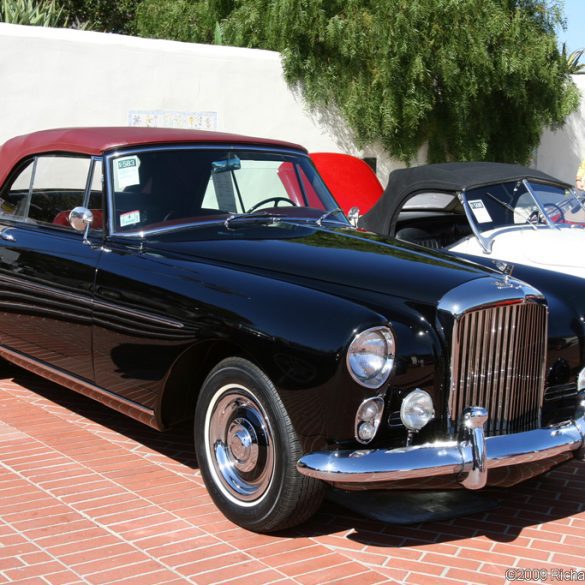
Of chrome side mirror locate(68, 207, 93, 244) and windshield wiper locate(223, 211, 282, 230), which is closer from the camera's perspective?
chrome side mirror locate(68, 207, 93, 244)

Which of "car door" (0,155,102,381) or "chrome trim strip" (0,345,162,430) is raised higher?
"car door" (0,155,102,381)

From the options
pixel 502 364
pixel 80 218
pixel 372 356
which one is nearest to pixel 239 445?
pixel 372 356

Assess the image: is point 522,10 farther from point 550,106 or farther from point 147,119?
point 147,119

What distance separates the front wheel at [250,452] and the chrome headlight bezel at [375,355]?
338mm

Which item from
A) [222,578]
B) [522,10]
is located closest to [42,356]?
[222,578]

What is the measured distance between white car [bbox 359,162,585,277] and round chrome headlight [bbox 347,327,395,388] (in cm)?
355

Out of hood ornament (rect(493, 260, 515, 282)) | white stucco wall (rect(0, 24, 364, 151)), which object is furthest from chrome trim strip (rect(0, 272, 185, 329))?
white stucco wall (rect(0, 24, 364, 151))

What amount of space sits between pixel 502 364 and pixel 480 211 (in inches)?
137

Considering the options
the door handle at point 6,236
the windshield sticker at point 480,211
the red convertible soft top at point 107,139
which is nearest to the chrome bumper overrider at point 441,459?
the red convertible soft top at point 107,139

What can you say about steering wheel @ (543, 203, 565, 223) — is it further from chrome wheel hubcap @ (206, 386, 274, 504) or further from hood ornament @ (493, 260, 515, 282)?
chrome wheel hubcap @ (206, 386, 274, 504)

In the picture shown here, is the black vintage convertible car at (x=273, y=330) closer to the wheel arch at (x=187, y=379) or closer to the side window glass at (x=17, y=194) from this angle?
the wheel arch at (x=187, y=379)

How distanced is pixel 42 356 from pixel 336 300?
2162 millimetres

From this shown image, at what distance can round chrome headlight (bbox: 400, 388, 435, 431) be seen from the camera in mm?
3547

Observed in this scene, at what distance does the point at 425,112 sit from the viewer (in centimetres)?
1333
